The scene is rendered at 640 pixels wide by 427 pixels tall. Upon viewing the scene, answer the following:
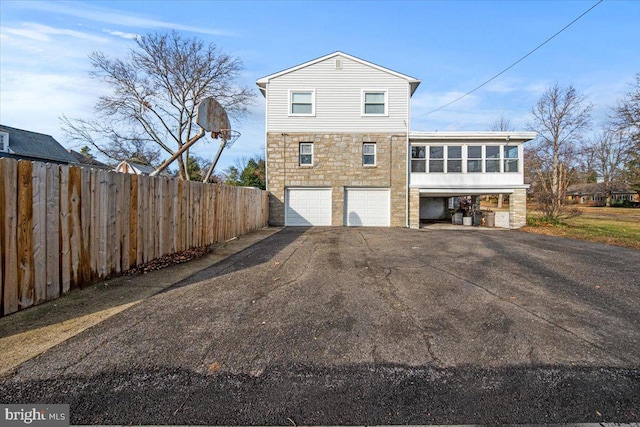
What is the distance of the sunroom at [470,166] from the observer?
48.2 ft

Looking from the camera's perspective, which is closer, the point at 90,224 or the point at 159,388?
the point at 159,388

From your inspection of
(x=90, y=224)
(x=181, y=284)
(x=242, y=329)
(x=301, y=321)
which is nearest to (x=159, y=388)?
(x=242, y=329)

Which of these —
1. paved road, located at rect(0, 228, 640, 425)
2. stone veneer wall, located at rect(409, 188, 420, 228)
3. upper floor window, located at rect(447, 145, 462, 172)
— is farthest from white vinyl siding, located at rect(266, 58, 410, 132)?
paved road, located at rect(0, 228, 640, 425)

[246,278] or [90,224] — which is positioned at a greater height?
[90,224]

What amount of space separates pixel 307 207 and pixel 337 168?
2.55m

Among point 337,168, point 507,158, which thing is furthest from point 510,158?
point 337,168

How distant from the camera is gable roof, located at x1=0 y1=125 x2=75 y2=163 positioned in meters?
23.1

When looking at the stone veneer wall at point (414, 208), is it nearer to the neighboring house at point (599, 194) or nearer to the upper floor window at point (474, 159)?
the upper floor window at point (474, 159)

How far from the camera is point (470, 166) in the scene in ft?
49.3

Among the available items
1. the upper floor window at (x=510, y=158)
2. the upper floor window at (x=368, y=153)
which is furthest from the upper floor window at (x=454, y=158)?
the upper floor window at (x=368, y=153)

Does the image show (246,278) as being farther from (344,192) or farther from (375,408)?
(344,192)

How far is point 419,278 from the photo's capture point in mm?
5246

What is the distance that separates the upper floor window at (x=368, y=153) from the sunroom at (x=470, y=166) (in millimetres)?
1928

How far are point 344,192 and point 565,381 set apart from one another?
13190mm
